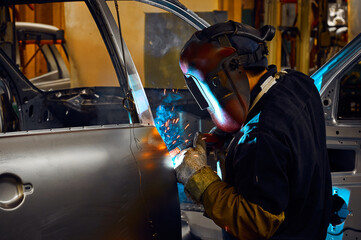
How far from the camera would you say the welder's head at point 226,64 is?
64.8 inches

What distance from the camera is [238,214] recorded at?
1554 millimetres

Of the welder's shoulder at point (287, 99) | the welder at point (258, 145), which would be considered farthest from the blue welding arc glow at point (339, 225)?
the welder's shoulder at point (287, 99)

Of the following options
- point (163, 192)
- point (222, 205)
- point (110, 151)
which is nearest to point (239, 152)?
point (222, 205)

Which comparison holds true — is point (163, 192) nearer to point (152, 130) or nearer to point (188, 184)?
point (188, 184)

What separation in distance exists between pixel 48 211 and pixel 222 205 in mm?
719

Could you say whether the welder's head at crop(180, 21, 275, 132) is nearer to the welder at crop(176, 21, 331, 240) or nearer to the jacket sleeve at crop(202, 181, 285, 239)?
the welder at crop(176, 21, 331, 240)

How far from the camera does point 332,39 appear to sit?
7848mm

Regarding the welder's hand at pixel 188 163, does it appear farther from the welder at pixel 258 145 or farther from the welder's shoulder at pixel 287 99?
the welder's shoulder at pixel 287 99

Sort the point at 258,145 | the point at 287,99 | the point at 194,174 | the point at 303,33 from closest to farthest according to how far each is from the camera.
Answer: the point at 258,145
the point at 287,99
the point at 194,174
the point at 303,33

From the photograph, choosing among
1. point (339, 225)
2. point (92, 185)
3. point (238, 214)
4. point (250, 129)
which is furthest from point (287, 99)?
point (339, 225)

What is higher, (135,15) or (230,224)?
(135,15)

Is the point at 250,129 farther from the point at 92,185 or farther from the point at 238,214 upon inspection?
the point at 92,185

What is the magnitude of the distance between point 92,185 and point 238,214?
24.1 inches

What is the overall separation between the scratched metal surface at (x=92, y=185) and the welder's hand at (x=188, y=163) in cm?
8
